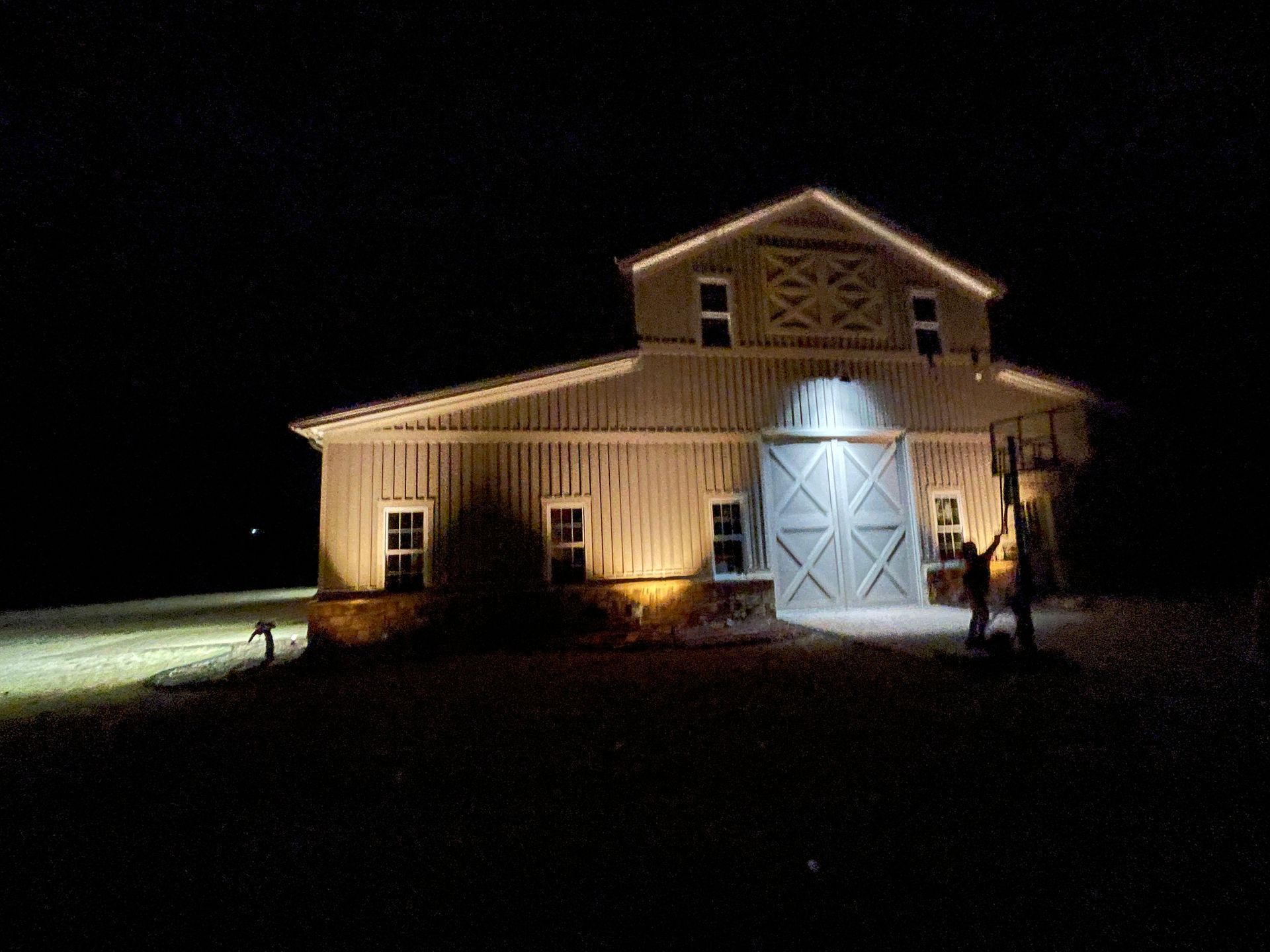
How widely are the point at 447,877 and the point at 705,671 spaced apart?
517 cm

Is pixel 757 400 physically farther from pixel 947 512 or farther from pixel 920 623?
pixel 920 623

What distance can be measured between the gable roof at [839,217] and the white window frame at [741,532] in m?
5.26

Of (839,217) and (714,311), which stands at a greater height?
(839,217)

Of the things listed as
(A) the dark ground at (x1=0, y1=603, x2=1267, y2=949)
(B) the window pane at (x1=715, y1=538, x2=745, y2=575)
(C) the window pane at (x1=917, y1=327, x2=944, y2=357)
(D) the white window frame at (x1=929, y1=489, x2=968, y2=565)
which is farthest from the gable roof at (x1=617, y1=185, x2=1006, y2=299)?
(A) the dark ground at (x1=0, y1=603, x2=1267, y2=949)

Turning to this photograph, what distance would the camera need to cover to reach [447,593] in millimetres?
11102

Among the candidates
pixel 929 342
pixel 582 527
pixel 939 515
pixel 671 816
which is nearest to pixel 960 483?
pixel 939 515

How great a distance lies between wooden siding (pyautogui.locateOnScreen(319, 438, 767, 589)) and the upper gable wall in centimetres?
271

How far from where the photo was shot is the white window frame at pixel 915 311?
14461mm

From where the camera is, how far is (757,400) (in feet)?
43.5

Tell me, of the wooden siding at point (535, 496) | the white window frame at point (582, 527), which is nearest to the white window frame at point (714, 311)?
the wooden siding at point (535, 496)

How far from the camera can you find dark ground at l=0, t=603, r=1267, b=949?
287cm

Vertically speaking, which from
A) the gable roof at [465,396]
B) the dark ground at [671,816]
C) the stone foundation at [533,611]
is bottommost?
the dark ground at [671,816]

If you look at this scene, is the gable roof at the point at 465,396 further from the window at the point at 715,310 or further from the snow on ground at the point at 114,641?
the snow on ground at the point at 114,641

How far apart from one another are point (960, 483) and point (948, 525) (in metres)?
1.00
